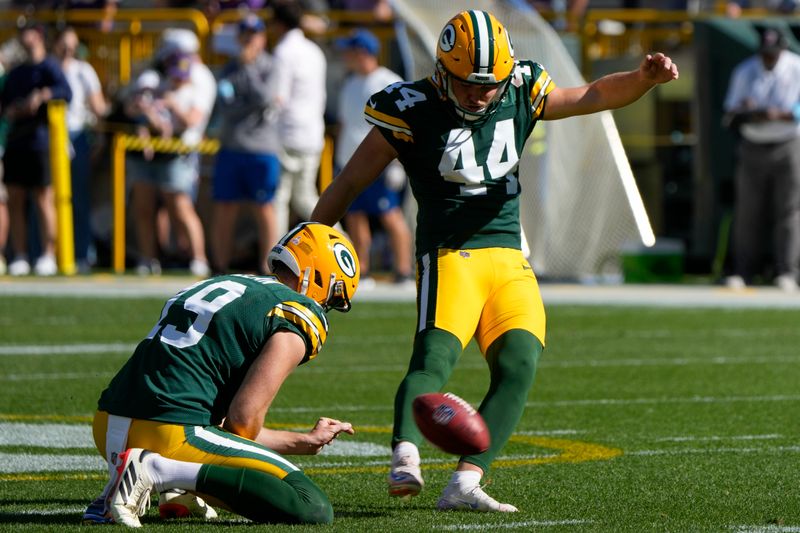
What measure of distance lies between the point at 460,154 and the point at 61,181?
1042 cm

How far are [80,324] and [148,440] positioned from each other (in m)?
6.82

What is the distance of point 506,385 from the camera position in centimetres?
525

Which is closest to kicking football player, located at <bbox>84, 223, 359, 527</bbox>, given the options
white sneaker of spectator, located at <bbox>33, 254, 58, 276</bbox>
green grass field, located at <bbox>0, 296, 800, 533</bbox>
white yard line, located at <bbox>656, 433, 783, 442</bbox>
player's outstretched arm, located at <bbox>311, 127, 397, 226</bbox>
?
green grass field, located at <bbox>0, 296, 800, 533</bbox>

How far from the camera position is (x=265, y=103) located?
529 inches

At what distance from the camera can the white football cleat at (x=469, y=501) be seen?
4984 millimetres

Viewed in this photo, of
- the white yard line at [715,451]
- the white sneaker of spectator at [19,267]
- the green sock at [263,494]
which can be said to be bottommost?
the white sneaker of spectator at [19,267]

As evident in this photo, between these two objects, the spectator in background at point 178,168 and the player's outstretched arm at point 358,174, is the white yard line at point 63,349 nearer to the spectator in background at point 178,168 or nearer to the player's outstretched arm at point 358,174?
the player's outstretched arm at point 358,174

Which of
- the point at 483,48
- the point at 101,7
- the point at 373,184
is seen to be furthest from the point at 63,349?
the point at 101,7

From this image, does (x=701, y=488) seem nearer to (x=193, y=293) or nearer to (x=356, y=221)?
A: (x=193, y=293)

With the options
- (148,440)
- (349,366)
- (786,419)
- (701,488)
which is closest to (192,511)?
(148,440)

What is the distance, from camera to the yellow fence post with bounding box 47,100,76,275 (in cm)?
1529

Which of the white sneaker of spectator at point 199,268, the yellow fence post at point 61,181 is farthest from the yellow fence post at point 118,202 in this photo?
the white sneaker of spectator at point 199,268

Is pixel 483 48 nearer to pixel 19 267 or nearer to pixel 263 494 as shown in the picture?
pixel 263 494

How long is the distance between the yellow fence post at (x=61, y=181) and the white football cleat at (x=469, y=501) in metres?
10.9
